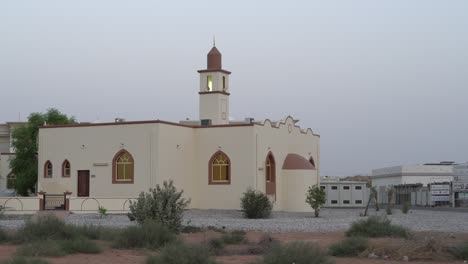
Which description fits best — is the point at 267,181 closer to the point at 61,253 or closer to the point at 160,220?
the point at 160,220

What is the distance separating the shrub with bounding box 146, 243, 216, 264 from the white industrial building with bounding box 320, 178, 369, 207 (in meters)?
41.4

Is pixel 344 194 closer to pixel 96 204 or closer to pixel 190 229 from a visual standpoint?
pixel 96 204

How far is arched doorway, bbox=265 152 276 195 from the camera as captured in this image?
42688 millimetres

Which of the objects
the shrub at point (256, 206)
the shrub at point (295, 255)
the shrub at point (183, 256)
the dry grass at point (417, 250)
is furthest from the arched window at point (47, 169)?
the shrub at point (295, 255)

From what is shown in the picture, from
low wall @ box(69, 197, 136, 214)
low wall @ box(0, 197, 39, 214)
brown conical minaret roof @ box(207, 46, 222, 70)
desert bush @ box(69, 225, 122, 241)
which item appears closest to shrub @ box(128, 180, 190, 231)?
desert bush @ box(69, 225, 122, 241)

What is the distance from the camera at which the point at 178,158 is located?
4147 cm

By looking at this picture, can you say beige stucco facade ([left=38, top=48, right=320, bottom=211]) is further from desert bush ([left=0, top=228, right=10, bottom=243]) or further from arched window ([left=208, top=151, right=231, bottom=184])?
desert bush ([left=0, top=228, right=10, bottom=243])

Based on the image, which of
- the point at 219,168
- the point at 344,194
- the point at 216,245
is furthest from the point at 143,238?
the point at 344,194

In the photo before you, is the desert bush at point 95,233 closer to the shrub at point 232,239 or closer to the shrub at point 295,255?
the shrub at point 232,239

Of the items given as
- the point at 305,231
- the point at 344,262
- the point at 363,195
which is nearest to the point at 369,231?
the point at 305,231

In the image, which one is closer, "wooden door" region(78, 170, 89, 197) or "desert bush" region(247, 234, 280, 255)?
"desert bush" region(247, 234, 280, 255)

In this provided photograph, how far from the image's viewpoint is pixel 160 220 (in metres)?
23.2

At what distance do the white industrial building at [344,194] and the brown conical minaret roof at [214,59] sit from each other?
14.1 m

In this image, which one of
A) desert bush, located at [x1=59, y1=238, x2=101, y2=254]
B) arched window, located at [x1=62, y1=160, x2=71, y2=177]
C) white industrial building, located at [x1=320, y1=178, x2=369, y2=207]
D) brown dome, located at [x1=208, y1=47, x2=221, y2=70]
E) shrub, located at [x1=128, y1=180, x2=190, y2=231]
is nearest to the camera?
desert bush, located at [x1=59, y1=238, x2=101, y2=254]
